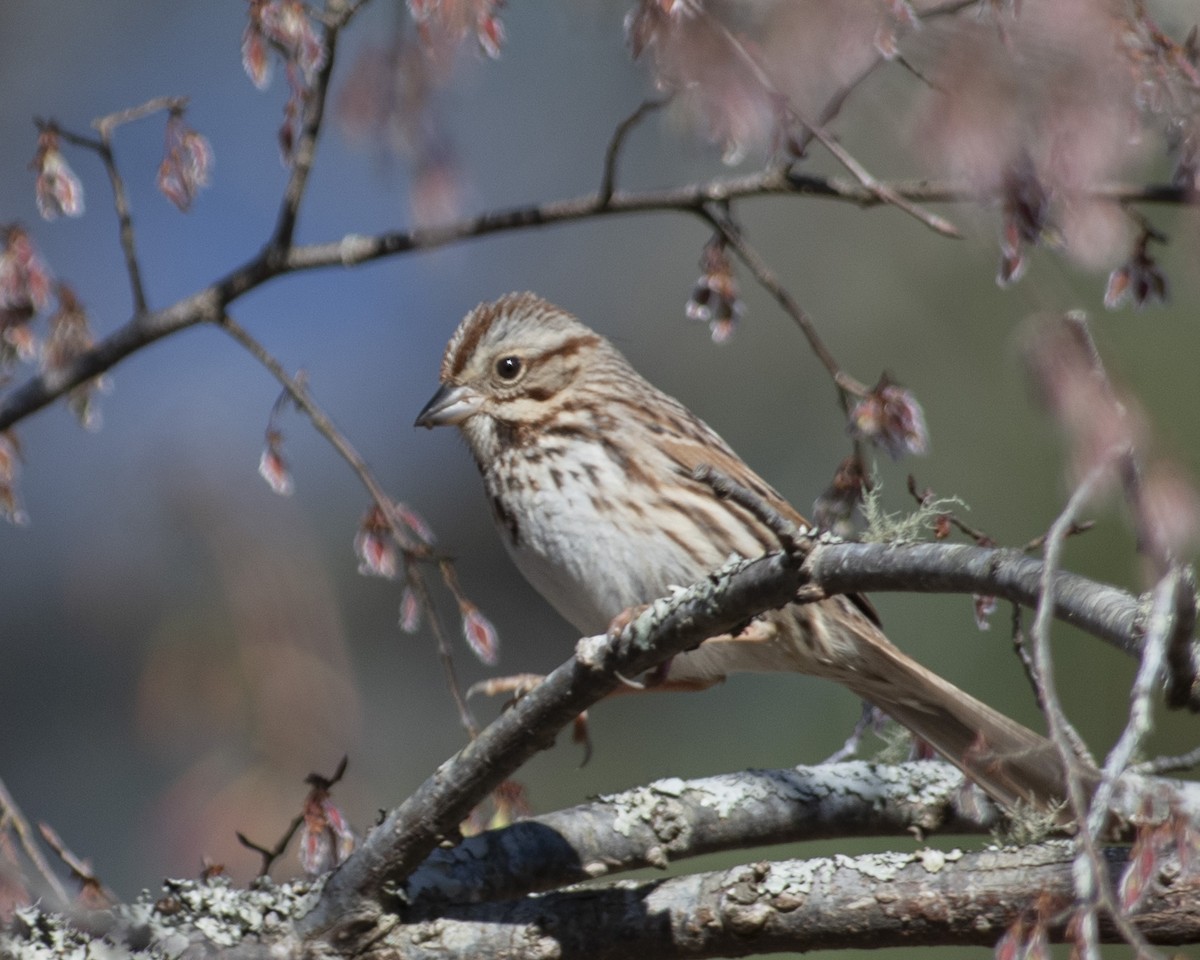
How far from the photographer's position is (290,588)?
2.73 metres

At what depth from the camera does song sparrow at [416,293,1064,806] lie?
371 cm

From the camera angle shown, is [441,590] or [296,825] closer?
[296,825]

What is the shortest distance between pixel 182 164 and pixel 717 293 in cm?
118

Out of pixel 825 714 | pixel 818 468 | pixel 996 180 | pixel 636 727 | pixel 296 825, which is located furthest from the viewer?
pixel 818 468

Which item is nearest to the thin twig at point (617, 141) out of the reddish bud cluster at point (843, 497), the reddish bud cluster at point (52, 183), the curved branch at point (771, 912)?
the reddish bud cluster at point (843, 497)

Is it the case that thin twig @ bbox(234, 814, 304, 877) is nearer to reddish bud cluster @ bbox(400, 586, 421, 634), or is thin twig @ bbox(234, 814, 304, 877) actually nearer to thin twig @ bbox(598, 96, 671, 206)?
reddish bud cluster @ bbox(400, 586, 421, 634)

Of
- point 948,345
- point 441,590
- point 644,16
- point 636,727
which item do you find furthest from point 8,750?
point 644,16

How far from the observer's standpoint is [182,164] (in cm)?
339

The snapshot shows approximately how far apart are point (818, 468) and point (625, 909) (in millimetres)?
4483

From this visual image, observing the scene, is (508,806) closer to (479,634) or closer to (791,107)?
(479,634)

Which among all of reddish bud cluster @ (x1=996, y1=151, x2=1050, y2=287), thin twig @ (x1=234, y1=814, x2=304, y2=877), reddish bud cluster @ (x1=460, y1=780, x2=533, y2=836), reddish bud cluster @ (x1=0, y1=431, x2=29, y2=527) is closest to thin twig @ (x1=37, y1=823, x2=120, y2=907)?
thin twig @ (x1=234, y1=814, x2=304, y2=877)

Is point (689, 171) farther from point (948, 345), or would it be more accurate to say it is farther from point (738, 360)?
point (948, 345)

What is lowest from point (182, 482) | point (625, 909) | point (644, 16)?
point (625, 909)

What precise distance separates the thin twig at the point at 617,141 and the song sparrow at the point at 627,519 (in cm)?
67
